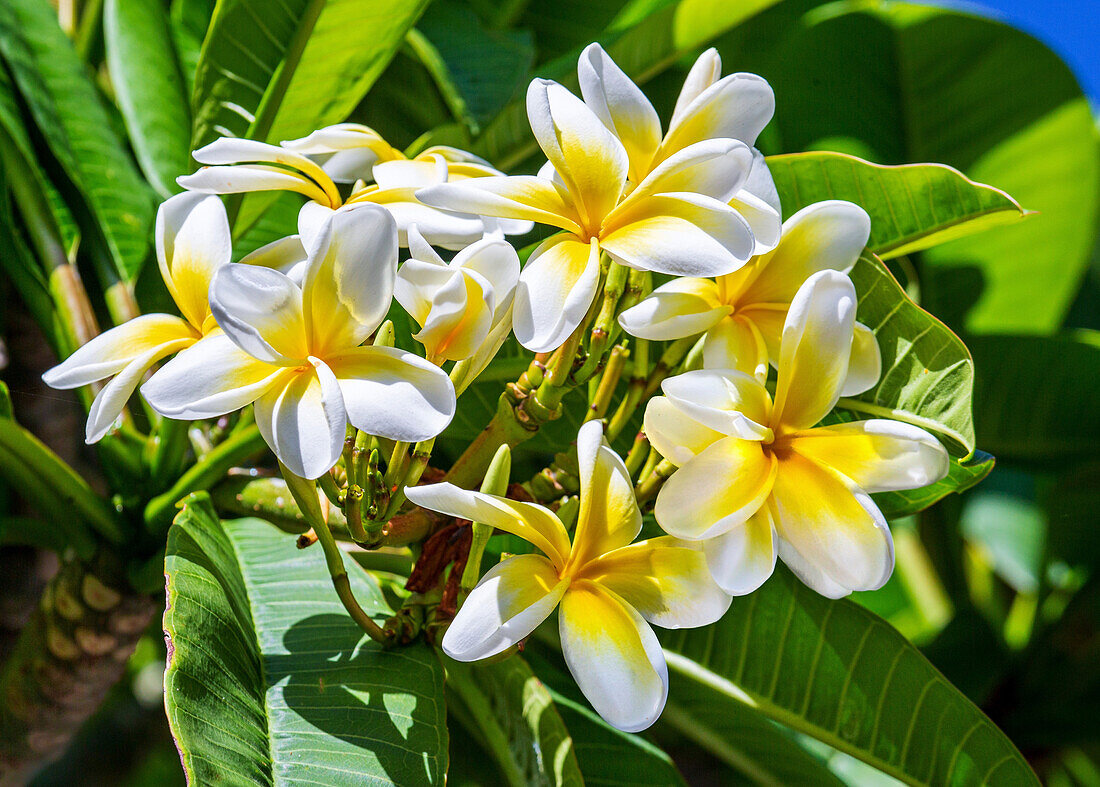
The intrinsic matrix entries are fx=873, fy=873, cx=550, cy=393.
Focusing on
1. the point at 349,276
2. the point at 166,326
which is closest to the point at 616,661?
the point at 349,276

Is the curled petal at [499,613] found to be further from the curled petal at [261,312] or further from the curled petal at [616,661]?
the curled petal at [261,312]

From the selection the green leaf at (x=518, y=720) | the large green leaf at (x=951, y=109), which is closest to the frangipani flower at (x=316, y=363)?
the green leaf at (x=518, y=720)

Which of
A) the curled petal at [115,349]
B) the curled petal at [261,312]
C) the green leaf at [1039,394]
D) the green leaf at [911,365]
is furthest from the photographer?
the green leaf at [1039,394]

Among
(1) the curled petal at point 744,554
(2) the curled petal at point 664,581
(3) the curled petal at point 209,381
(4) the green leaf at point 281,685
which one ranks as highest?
(3) the curled petal at point 209,381

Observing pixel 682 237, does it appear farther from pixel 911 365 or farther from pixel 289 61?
pixel 289 61

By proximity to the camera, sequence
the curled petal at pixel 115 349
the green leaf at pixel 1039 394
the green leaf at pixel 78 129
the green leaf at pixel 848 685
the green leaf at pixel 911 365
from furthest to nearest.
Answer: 1. the green leaf at pixel 1039 394
2. the green leaf at pixel 78 129
3. the green leaf at pixel 848 685
4. the green leaf at pixel 911 365
5. the curled petal at pixel 115 349

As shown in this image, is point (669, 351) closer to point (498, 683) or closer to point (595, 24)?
point (498, 683)

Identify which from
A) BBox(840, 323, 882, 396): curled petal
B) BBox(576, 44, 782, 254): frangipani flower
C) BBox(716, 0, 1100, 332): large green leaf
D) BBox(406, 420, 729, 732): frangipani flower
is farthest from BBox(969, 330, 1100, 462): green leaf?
BBox(406, 420, 729, 732): frangipani flower
